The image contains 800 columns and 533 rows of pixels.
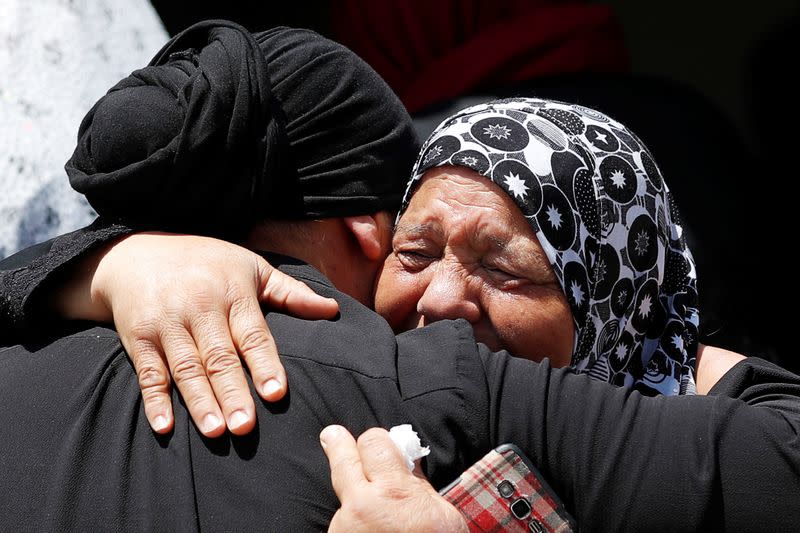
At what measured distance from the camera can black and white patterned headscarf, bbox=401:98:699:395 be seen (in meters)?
1.98

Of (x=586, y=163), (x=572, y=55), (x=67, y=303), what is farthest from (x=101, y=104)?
(x=572, y=55)

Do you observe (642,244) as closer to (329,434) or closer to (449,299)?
(449,299)

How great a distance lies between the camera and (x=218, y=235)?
1.84 metres

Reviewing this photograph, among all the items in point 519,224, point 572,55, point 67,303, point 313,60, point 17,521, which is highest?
point 313,60

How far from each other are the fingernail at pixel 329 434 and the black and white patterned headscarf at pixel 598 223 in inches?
28.4

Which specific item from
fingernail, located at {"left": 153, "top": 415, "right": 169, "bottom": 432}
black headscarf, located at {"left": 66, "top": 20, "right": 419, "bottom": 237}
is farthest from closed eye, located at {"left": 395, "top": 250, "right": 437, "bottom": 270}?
fingernail, located at {"left": 153, "top": 415, "right": 169, "bottom": 432}

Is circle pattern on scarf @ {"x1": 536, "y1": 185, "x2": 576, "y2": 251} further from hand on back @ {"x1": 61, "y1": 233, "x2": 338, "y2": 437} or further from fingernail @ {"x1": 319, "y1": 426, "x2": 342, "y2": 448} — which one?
fingernail @ {"x1": 319, "y1": 426, "x2": 342, "y2": 448}

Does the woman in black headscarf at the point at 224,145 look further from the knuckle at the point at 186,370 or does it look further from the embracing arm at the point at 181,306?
the knuckle at the point at 186,370

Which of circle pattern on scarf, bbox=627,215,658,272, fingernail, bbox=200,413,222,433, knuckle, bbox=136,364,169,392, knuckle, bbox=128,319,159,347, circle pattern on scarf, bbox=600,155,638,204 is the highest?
knuckle, bbox=128,319,159,347

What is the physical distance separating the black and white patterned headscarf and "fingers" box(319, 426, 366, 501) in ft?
2.42

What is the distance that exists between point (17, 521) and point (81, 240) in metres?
0.56

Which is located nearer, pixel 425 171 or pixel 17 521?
pixel 17 521

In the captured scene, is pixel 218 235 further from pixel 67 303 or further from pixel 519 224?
pixel 519 224

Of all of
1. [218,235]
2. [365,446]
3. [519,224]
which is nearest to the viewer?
[365,446]
